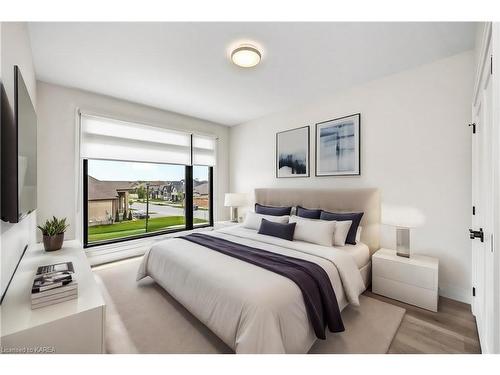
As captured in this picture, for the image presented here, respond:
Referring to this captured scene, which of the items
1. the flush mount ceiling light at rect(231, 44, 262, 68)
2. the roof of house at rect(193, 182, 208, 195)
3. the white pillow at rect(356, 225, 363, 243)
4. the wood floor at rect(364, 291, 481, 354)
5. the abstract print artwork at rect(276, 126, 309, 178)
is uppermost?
the flush mount ceiling light at rect(231, 44, 262, 68)

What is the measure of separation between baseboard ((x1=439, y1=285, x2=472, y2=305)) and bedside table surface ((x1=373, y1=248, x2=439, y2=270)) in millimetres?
359

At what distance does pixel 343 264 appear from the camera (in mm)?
2129

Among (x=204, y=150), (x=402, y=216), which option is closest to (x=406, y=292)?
(x=402, y=216)

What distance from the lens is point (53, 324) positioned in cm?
109

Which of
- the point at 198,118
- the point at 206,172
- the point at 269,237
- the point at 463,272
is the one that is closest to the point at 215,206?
the point at 206,172

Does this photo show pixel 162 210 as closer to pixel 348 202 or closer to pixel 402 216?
pixel 348 202

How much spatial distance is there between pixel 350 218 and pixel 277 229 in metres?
0.94

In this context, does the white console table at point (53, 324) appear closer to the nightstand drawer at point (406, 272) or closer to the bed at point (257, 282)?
the bed at point (257, 282)

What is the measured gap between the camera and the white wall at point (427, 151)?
232 cm

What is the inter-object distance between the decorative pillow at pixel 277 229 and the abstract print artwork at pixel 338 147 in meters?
1.17

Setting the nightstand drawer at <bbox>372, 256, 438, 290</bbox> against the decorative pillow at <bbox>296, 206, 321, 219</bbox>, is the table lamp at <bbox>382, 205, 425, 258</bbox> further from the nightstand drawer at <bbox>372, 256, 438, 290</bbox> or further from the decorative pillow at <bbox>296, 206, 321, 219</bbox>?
the decorative pillow at <bbox>296, 206, 321, 219</bbox>

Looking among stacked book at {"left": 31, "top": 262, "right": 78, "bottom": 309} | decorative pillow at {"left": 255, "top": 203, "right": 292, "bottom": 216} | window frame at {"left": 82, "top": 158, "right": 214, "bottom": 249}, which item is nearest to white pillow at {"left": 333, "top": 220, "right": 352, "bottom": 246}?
decorative pillow at {"left": 255, "top": 203, "right": 292, "bottom": 216}

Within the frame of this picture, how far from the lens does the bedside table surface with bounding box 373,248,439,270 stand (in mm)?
2271

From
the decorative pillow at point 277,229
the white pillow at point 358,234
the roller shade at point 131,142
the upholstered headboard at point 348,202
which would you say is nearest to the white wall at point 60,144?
the roller shade at point 131,142
